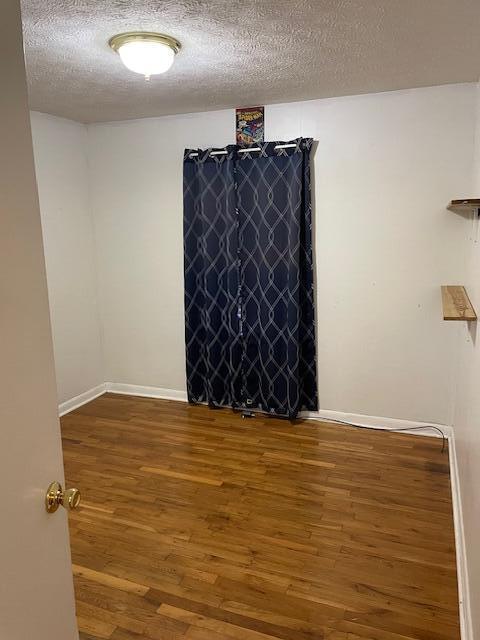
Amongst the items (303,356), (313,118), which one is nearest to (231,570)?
(303,356)

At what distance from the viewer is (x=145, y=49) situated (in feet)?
7.29

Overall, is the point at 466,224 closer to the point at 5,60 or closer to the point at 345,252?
the point at 345,252

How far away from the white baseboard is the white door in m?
3.32

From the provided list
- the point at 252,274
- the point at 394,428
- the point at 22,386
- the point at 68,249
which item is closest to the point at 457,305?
the point at 394,428

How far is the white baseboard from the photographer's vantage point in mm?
4406

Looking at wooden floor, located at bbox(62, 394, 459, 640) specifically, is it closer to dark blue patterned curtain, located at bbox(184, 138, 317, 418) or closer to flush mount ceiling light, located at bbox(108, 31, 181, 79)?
dark blue patterned curtain, located at bbox(184, 138, 317, 418)

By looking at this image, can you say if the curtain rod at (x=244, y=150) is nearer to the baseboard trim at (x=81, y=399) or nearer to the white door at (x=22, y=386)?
the baseboard trim at (x=81, y=399)

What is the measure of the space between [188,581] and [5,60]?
7.00 feet

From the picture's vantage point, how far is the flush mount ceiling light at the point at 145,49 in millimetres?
2188

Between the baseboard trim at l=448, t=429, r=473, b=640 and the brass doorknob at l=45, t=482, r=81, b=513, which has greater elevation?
the brass doorknob at l=45, t=482, r=81, b=513

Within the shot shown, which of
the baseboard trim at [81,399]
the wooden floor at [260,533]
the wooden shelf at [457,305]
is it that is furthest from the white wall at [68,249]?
the wooden shelf at [457,305]

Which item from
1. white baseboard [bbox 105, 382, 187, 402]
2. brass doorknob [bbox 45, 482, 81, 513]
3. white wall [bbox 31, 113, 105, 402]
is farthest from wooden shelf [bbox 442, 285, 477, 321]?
white wall [bbox 31, 113, 105, 402]

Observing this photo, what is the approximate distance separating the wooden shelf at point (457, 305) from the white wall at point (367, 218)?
1.09 ft

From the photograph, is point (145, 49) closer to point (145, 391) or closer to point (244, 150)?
point (244, 150)
